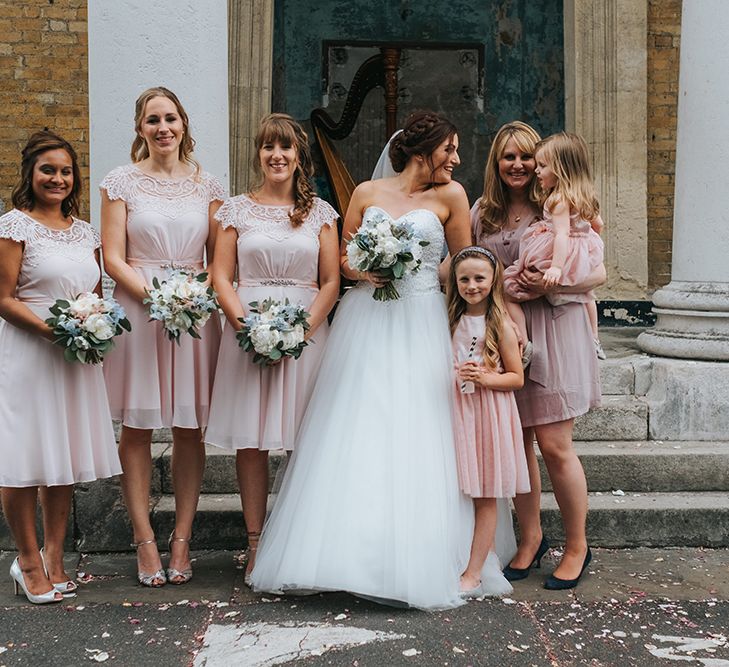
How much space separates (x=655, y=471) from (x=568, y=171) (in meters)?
1.99

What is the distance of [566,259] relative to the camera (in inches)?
160

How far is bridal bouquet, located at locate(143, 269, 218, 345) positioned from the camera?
3869 mm

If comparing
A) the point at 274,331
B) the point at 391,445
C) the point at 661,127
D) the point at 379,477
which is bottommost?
the point at 379,477

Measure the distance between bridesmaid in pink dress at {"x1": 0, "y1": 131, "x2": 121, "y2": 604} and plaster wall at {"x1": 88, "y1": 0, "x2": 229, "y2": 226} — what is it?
3.39ft

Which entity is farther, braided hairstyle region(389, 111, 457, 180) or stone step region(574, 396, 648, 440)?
stone step region(574, 396, 648, 440)

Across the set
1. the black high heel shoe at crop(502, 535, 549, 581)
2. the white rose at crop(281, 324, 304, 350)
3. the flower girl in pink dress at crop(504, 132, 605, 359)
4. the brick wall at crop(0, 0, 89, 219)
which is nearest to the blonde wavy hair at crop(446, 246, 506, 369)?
the flower girl in pink dress at crop(504, 132, 605, 359)

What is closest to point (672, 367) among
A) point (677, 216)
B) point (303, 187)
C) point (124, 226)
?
point (677, 216)

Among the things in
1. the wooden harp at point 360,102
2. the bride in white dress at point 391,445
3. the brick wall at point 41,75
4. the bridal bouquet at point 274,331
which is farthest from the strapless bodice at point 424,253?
the brick wall at point 41,75

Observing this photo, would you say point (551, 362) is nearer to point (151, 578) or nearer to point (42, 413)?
point (151, 578)

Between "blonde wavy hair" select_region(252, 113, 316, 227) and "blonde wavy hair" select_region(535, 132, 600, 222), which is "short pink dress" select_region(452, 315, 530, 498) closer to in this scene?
"blonde wavy hair" select_region(535, 132, 600, 222)

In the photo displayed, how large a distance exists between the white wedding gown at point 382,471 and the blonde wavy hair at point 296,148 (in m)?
0.30

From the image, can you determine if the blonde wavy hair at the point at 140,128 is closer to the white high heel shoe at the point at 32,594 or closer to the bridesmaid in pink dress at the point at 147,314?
the bridesmaid in pink dress at the point at 147,314

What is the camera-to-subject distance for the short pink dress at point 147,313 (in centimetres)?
415

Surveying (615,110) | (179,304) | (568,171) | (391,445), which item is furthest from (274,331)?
(615,110)
